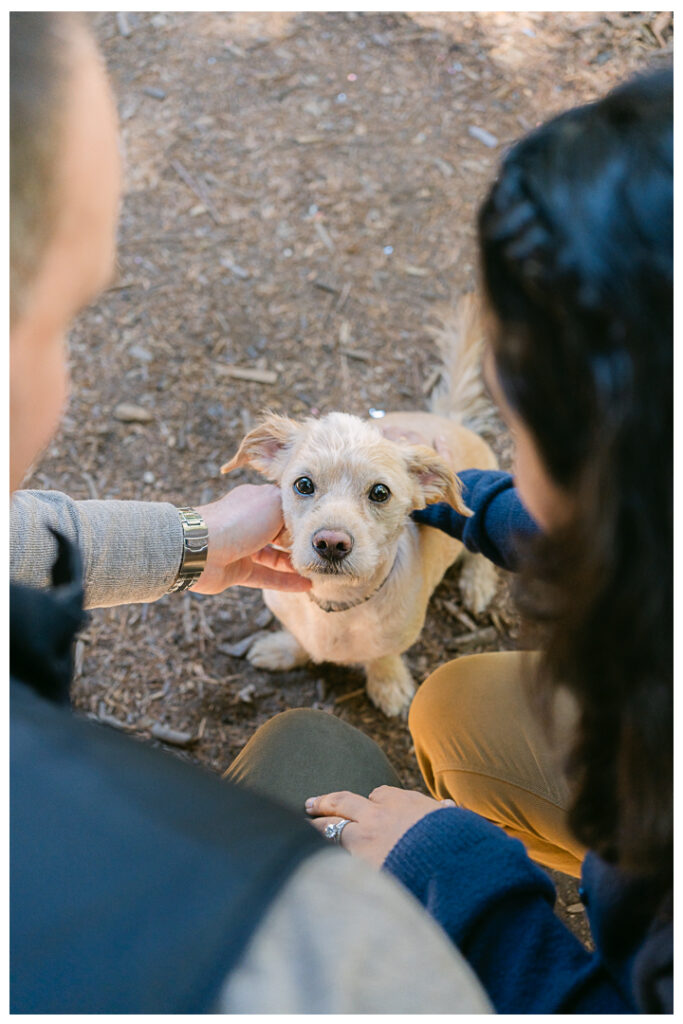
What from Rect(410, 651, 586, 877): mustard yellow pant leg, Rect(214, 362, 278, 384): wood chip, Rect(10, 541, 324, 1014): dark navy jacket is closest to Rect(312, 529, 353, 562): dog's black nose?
Rect(410, 651, 586, 877): mustard yellow pant leg

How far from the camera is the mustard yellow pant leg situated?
68.4 inches

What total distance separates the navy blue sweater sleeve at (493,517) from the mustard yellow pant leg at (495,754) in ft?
1.07

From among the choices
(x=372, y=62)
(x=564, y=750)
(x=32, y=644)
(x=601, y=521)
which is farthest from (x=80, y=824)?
(x=372, y=62)

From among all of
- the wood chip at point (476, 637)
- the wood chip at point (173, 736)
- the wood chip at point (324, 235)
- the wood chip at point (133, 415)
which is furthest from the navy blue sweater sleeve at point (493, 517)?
the wood chip at point (324, 235)

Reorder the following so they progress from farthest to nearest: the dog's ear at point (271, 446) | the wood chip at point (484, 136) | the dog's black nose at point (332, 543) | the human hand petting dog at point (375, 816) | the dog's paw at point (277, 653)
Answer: the wood chip at point (484, 136), the dog's paw at point (277, 653), the dog's ear at point (271, 446), the dog's black nose at point (332, 543), the human hand petting dog at point (375, 816)

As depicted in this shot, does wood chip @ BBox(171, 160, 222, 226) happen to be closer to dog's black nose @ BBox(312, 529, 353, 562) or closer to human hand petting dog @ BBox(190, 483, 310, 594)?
human hand petting dog @ BBox(190, 483, 310, 594)

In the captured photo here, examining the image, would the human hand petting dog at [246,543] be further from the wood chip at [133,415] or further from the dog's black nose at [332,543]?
the wood chip at [133,415]

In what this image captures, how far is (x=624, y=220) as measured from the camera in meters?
0.75

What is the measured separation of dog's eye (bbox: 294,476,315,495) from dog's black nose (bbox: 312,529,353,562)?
0.20 metres

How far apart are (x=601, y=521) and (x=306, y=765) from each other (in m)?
1.24

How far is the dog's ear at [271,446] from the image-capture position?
81.7 inches

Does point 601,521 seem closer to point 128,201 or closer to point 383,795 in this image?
point 383,795

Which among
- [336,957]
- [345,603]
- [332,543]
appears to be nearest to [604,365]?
[336,957]

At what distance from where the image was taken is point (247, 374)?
10.0 ft
